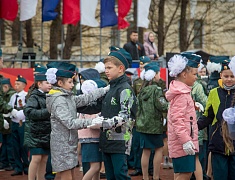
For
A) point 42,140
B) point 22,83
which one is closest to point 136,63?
point 22,83

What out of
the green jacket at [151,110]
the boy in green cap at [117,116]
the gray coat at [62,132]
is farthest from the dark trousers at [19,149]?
the boy in green cap at [117,116]

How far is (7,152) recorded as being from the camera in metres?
13.4

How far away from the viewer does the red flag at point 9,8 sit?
2078 cm

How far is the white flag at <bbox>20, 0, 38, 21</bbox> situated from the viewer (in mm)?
20641

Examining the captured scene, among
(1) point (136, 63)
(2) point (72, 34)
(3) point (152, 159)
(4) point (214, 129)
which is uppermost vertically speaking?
(2) point (72, 34)

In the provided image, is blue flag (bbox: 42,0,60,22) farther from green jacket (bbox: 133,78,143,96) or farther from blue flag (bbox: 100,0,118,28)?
green jacket (bbox: 133,78,143,96)

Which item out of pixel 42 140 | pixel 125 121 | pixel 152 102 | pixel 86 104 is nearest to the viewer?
pixel 125 121

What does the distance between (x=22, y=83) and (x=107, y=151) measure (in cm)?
533

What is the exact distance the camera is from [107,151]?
7.82 m

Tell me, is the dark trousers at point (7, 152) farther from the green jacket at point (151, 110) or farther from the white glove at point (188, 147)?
the white glove at point (188, 147)

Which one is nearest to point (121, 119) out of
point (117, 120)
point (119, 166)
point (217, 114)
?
point (117, 120)

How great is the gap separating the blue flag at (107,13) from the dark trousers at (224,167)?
14.0 m

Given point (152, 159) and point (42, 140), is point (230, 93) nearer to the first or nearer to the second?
point (42, 140)

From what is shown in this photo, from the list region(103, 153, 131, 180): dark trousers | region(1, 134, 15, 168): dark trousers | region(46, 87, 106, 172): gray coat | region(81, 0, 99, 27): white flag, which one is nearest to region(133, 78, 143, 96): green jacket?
region(1, 134, 15, 168): dark trousers
